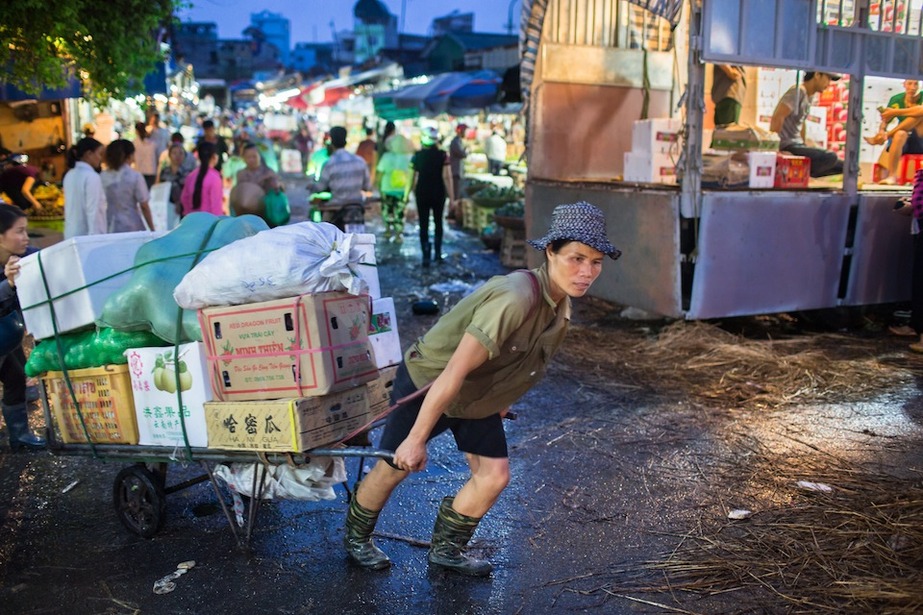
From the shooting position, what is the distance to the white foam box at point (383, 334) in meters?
4.38

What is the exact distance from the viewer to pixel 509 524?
14.3 ft

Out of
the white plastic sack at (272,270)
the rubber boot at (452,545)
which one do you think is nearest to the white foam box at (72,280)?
the white plastic sack at (272,270)

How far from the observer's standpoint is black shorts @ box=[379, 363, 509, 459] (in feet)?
11.6

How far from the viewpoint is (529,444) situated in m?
5.56

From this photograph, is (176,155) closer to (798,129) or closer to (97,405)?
(798,129)

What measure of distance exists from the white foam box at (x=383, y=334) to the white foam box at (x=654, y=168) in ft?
15.9

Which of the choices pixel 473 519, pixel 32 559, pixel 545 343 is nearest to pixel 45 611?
pixel 32 559

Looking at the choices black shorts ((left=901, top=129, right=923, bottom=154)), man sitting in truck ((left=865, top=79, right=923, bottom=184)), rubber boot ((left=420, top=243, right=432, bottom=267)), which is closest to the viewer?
man sitting in truck ((left=865, top=79, right=923, bottom=184))

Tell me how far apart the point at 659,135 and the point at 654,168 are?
337 millimetres

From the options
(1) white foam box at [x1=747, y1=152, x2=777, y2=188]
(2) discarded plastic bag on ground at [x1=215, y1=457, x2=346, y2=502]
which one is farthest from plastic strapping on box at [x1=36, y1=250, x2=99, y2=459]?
(1) white foam box at [x1=747, y1=152, x2=777, y2=188]

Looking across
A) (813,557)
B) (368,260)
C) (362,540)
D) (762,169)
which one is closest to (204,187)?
(368,260)

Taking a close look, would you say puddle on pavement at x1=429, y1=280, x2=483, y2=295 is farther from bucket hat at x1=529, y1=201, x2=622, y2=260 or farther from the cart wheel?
bucket hat at x1=529, y1=201, x2=622, y2=260

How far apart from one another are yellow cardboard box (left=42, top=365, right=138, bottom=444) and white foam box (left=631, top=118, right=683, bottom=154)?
6041 mm

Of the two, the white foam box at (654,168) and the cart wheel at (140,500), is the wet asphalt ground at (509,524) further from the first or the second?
the white foam box at (654,168)
